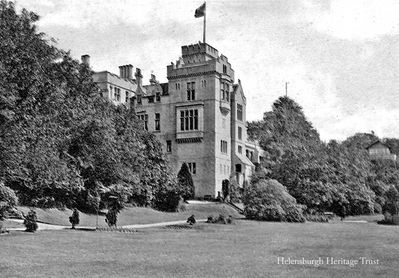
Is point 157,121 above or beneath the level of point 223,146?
above

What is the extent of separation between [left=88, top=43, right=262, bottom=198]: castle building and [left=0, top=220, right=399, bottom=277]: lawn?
3379 centimetres

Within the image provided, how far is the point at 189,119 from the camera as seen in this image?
59.1m

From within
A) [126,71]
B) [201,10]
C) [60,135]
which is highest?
[201,10]

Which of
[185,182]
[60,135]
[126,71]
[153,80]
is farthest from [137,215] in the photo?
[153,80]

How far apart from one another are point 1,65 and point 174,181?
2460cm

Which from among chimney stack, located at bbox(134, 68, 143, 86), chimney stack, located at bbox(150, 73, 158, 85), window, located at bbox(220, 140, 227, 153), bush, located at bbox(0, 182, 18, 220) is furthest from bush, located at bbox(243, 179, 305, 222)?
chimney stack, located at bbox(150, 73, 158, 85)

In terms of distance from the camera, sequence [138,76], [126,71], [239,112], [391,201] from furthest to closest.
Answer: [126,71] → [138,76] → [239,112] → [391,201]

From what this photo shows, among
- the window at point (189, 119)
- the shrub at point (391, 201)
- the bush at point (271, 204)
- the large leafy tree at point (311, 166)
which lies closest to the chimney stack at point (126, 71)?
the window at point (189, 119)

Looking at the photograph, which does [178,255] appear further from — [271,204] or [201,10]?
[201,10]

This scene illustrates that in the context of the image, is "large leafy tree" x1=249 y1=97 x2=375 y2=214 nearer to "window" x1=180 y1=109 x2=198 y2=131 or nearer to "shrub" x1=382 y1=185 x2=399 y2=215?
"shrub" x1=382 y1=185 x2=399 y2=215

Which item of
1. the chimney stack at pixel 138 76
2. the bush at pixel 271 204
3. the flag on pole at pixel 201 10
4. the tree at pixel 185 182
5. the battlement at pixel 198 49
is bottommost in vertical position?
the bush at pixel 271 204

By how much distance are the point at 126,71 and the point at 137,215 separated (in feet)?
122

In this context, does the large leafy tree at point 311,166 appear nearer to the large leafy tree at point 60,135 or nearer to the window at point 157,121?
the window at point 157,121

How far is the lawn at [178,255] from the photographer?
43.7 feet
